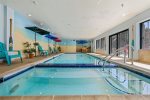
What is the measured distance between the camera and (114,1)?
21.0ft

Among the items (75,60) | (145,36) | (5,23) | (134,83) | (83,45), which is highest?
(5,23)

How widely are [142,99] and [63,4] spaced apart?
5.25m

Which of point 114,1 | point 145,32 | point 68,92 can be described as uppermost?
point 114,1

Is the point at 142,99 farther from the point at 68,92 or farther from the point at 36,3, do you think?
the point at 36,3

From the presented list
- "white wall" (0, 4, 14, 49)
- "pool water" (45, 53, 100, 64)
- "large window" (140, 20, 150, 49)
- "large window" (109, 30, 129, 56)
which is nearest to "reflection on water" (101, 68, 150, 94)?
"pool water" (45, 53, 100, 64)

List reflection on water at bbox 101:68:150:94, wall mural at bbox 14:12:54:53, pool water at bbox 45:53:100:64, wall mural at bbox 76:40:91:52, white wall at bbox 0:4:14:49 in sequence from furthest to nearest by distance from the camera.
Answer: wall mural at bbox 76:40:91:52, pool water at bbox 45:53:100:64, wall mural at bbox 14:12:54:53, white wall at bbox 0:4:14:49, reflection on water at bbox 101:68:150:94

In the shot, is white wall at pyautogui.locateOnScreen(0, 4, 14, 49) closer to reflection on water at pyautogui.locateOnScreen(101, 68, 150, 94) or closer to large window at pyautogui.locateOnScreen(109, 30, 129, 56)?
reflection on water at pyautogui.locateOnScreen(101, 68, 150, 94)

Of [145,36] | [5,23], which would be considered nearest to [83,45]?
[145,36]

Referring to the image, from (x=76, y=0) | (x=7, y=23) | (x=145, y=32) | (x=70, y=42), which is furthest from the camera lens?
(x=70, y=42)

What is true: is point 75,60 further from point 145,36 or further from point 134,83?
point 134,83

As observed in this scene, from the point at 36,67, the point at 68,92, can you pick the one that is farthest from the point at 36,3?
the point at 68,92

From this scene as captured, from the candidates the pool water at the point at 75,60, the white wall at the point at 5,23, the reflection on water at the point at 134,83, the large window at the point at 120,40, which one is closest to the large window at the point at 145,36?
the large window at the point at 120,40

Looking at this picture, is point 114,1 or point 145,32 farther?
point 145,32

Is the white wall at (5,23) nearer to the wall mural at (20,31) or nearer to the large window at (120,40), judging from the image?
the wall mural at (20,31)
